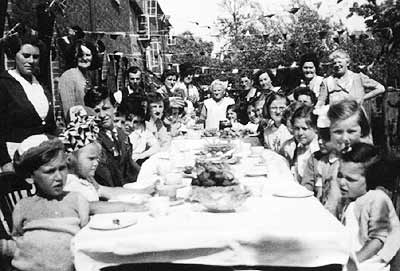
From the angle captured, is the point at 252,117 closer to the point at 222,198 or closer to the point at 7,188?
the point at 7,188

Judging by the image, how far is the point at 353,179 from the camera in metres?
3.21

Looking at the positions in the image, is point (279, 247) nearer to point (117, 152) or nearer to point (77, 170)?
point (77, 170)

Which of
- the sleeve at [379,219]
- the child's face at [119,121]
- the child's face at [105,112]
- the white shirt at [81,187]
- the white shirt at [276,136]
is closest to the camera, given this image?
the sleeve at [379,219]

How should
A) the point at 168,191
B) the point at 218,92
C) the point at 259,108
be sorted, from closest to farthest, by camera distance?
the point at 168,191 → the point at 259,108 → the point at 218,92

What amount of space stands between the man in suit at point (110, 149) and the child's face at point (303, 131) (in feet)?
5.60

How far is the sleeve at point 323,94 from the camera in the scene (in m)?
7.11

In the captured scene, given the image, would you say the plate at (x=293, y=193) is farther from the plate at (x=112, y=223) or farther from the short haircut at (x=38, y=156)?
the short haircut at (x=38, y=156)

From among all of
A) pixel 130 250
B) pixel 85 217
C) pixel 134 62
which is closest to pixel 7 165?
pixel 85 217

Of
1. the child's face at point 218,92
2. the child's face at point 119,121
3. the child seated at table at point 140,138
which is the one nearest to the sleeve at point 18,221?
the child's face at point 119,121

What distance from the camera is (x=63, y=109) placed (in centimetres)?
638

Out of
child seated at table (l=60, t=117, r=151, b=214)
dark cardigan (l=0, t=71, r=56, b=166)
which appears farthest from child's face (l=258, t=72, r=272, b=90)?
child seated at table (l=60, t=117, r=151, b=214)

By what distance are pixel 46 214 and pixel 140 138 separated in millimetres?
3265

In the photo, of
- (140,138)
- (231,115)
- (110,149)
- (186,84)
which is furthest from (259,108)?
(186,84)

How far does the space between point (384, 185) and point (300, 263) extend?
113cm
